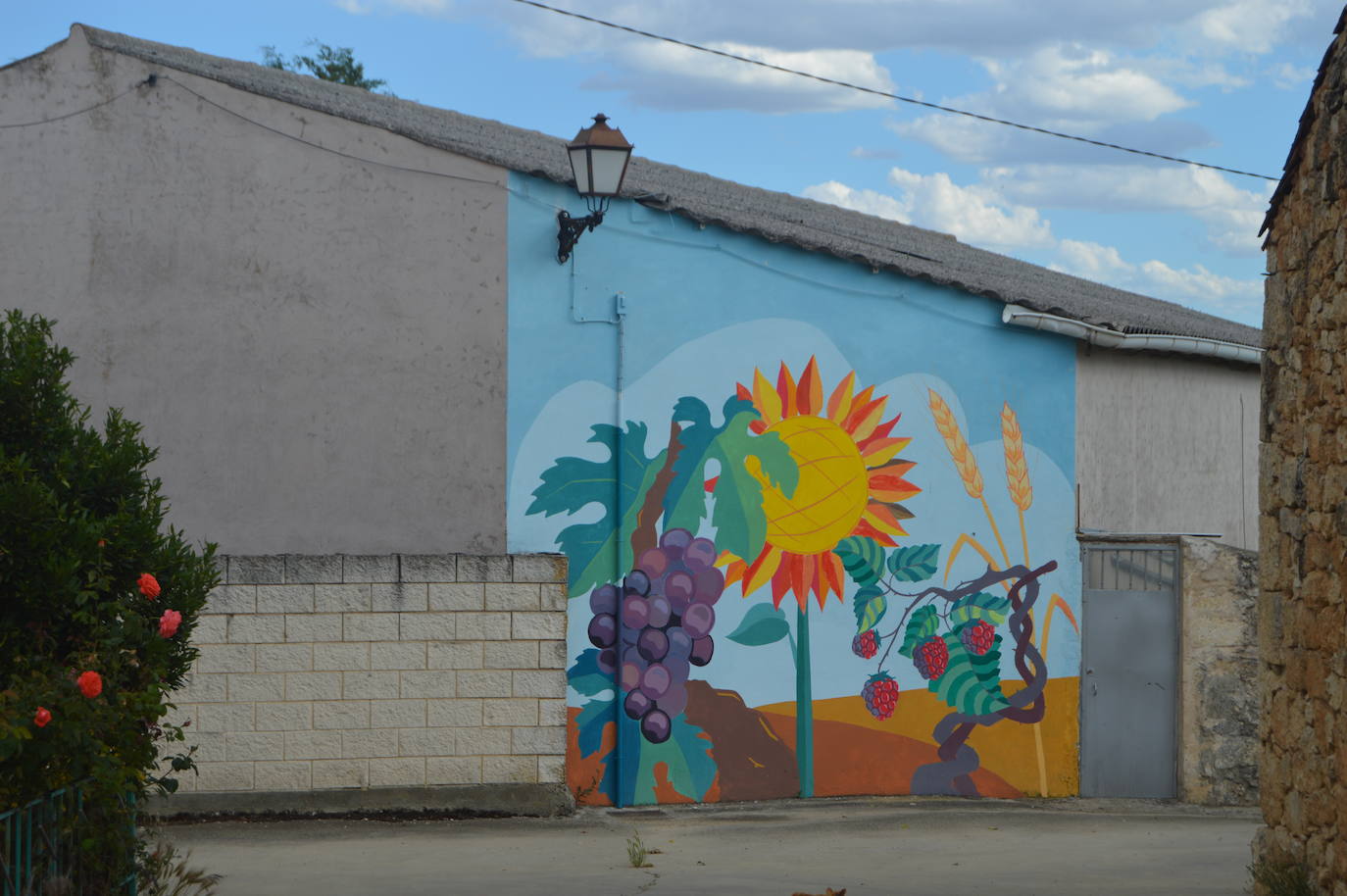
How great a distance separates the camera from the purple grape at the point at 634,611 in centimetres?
1140

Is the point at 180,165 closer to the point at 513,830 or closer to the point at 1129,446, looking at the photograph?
the point at 513,830

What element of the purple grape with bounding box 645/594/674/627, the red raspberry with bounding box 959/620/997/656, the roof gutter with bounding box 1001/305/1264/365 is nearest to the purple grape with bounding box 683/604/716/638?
the purple grape with bounding box 645/594/674/627

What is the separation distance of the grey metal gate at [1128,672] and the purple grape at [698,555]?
3.21 metres

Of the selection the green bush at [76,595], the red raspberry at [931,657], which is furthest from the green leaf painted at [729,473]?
the green bush at [76,595]

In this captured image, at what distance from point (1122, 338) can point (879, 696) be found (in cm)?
357

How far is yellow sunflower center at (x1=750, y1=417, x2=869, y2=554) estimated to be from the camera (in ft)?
38.4

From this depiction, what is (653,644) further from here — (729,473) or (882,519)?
(882,519)

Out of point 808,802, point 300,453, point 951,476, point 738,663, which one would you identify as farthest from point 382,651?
point 951,476

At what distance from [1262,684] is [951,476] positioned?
15.0 ft

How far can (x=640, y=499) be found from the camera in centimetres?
1143

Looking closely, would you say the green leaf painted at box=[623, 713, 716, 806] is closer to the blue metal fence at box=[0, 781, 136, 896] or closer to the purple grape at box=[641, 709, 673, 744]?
the purple grape at box=[641, 709, 673, 744]

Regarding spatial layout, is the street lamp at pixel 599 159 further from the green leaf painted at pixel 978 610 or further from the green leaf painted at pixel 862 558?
the green leaf painted at pixel 978 610

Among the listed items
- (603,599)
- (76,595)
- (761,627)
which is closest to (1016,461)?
(761,627)

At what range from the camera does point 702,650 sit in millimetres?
11531
